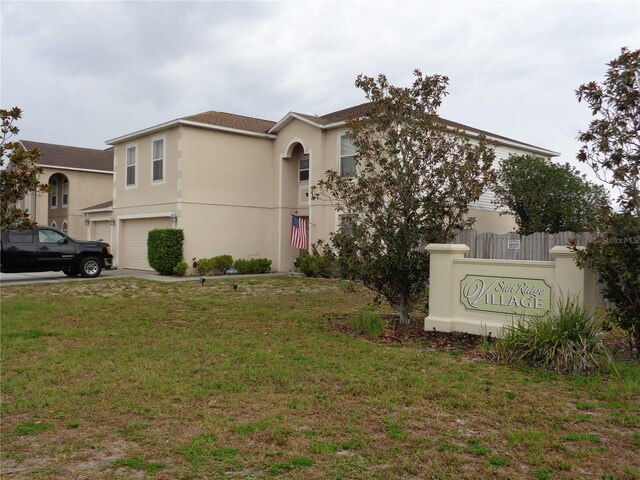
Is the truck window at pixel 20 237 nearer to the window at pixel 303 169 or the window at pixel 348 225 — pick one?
the window at pixel 303 169

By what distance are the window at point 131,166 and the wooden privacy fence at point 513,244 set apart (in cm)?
1466

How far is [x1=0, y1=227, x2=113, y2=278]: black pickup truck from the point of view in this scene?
1744 cm

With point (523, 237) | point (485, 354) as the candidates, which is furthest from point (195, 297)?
point (523, 237)

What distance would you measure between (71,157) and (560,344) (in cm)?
3338

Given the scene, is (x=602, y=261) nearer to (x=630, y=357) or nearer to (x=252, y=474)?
(x=630, y=357)

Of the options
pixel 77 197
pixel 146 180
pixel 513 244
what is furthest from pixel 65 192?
pixel 513 244

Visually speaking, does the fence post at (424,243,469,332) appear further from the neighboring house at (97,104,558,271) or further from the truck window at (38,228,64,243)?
the truck window at (38,228,64,243)

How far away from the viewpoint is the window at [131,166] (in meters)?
24.0

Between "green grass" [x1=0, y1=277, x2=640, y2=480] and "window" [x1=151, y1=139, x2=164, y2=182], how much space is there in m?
13.7

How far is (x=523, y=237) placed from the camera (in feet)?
52.5

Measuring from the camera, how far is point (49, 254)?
1800 centimetres

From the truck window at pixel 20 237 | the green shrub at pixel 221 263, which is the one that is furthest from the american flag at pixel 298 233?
the truck window at pixel 20 237

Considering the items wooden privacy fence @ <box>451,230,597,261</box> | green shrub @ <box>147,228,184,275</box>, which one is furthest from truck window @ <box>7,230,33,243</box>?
wooden privacy fence @ <box>451,230,597,261</box>

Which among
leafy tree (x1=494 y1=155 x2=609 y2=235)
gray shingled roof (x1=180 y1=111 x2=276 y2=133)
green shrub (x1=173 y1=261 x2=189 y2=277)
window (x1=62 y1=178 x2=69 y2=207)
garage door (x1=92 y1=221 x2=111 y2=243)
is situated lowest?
green shrub (x1=173 y1=261 x2=189 y2=277)
